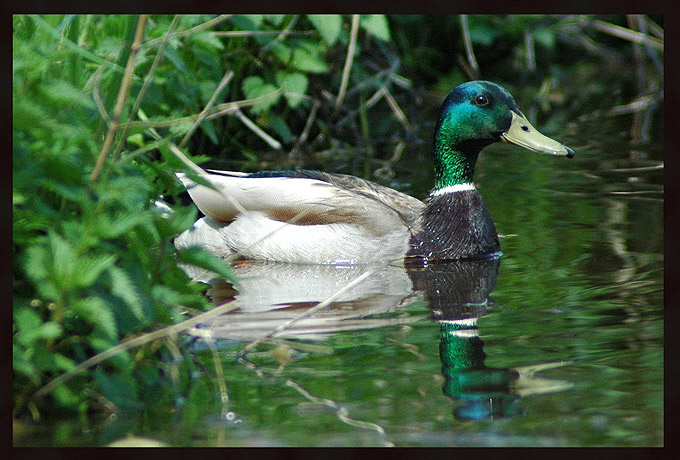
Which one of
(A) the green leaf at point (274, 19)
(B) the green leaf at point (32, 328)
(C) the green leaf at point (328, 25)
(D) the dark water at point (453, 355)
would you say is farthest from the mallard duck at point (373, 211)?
(B) the green leaf at point (32, 328)

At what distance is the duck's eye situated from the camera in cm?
690

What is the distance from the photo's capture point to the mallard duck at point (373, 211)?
6656mm

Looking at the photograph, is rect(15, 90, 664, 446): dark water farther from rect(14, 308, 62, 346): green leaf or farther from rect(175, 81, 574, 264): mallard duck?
rect(14, 308, 62, 346): green leaf

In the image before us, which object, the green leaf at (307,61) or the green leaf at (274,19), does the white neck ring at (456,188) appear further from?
the green leaf at (274,19)

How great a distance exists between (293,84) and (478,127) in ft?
8.64

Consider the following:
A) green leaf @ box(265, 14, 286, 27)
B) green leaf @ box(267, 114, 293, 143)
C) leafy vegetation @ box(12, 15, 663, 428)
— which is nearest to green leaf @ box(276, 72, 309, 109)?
green leaf @ box(267, 114, 293, 143)

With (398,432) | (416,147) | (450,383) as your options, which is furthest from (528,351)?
(416,147)

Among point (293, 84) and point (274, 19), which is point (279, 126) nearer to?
point (293, 84)

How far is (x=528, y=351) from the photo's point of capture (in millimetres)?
4500

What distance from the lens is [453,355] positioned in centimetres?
448

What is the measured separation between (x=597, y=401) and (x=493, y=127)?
3348mm

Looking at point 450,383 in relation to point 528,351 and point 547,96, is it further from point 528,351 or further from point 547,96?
point 547,96

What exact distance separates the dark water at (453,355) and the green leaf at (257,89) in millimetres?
2551

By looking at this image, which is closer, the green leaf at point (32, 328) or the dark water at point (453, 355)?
the green leaf at point (32, 328)
